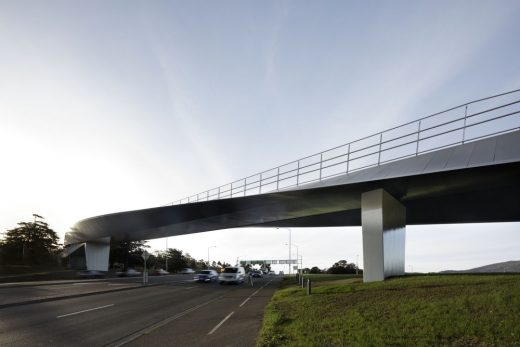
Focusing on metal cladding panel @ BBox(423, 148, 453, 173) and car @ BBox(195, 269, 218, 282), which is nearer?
metal cladding panel @ BBox(423, 148, 453, 173)

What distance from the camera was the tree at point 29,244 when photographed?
207ft

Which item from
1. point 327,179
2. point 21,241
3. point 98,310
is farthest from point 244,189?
point 21,241

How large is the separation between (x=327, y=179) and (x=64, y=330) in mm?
17682

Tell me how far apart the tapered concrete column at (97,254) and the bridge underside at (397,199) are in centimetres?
692

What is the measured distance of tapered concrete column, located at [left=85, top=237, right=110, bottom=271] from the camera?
59094 millimetres

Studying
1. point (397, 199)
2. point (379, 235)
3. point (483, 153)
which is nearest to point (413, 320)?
point (483, 153)

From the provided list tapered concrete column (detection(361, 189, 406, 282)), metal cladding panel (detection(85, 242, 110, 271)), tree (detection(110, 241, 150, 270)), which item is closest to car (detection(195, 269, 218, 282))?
metal cladding panel (detection(85, 242, 110, 271))

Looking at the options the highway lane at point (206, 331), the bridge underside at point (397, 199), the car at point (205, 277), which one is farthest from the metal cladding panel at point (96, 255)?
the highway lane at point (206, 331)

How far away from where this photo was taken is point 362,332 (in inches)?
376

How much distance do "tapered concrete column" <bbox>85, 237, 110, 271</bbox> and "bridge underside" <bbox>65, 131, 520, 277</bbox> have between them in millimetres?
6918

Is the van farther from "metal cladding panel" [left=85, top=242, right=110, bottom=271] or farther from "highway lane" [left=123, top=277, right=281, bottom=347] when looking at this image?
"metal cladding panel" [left=85, top=242, right=110, bottom=271]

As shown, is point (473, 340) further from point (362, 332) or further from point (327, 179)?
point (327, 179)

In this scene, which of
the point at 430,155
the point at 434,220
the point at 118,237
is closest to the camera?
the point at 430,155

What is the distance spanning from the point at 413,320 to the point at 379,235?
47.4 ft
